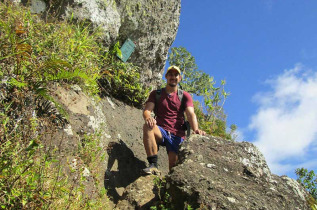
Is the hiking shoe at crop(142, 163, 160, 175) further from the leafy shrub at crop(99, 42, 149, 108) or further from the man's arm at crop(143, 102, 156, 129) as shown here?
the leafy shrub at crop(99, 42, 149, 108)

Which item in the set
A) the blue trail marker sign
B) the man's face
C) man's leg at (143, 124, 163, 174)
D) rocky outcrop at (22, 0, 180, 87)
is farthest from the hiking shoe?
rocky outcrop at (22, 0, 180, 87)

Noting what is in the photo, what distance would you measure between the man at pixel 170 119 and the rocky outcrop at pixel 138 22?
7.55 ft

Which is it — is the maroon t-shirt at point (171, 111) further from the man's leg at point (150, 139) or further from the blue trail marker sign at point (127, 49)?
the blue trail marker sign at point (127, 49)

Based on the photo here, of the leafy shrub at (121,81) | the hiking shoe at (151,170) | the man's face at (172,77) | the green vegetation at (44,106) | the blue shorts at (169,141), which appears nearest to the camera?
the green vegetation at (44,106)

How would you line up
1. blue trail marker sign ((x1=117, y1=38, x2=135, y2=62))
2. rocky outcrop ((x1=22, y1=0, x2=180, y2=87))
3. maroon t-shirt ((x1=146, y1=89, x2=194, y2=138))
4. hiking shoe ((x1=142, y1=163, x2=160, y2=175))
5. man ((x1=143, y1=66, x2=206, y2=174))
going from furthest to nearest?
blue trail marker sign ((x1=117, y1=38, x2=135, y2=62))
rocky outcrop ((x1=22, y1=0, x2=180, y2=87))
maroon t-shirt ((x1=146, y1=89, x2=194, y2=138))
man ((x1=143, y1=66, x2=206, y2=174))
hiking shoe ((x1=142, y1=163, x2=160, y2=175))

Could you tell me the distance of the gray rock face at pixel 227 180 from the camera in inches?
127

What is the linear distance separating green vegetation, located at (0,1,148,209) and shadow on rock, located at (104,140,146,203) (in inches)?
12.6

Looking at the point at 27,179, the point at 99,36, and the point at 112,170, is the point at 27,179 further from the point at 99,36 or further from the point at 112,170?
the point at 99,36

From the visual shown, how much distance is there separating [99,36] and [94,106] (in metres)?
2.03

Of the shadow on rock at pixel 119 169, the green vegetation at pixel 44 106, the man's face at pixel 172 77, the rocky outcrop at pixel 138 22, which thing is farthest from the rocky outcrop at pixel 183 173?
the rocky outcrop at pixel 138 22

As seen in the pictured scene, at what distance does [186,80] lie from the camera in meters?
22.0

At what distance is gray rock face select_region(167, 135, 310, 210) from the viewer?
323 cm

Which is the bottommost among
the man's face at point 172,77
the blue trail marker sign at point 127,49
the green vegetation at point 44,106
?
the green vegetation at point 44,106

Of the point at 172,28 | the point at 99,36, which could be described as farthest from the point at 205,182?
the point at 172,28
